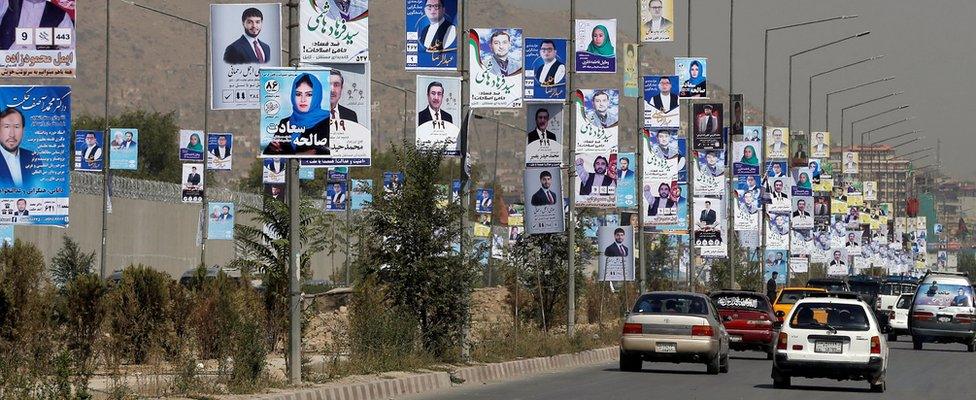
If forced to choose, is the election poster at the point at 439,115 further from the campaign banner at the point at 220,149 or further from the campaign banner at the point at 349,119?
the campaign banner at the point at 220,149

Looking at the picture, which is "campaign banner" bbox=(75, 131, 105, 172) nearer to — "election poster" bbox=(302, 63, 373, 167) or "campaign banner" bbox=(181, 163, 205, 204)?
"campaign banner" bbox=(181, 163, 205, 204)

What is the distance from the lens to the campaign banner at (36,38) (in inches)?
810

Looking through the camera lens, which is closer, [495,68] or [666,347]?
[666,347]

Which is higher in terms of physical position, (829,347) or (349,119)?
(349,119)

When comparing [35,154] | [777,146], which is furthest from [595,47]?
[777,146]

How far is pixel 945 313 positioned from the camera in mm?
45781

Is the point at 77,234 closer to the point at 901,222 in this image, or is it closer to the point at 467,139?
the point at 467,139

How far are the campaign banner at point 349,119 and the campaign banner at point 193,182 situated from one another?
31349 millimetres

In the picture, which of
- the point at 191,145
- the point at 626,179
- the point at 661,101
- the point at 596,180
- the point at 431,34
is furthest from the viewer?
the point at 191,145

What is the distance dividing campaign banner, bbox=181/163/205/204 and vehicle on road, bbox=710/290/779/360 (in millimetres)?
21282

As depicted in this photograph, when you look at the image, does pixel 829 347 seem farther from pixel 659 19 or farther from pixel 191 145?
pixel 191 145

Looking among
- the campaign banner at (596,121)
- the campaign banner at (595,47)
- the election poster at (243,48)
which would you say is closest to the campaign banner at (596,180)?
the campaign banner at (596,121)

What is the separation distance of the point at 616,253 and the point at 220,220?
2000 centimetres

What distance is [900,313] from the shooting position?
178 ft
